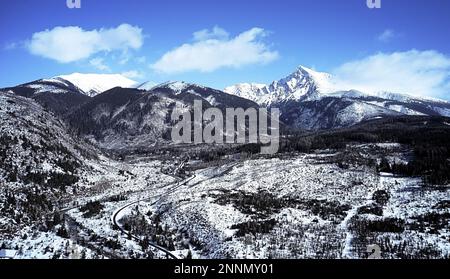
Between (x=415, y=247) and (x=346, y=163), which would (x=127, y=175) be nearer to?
(x=346, y=163)

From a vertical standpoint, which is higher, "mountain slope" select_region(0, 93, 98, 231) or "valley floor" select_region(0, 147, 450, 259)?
"mountain slope" select_region(0, 93, 98, 231)

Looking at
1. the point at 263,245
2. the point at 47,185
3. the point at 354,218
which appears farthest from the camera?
the point at 47,185

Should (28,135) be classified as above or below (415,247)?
above

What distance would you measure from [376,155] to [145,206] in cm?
6864

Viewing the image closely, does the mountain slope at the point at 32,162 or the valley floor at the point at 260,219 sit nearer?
the valley floor at the point at 260,219

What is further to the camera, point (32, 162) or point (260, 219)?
point (32, 162)

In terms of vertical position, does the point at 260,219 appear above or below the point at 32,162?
below

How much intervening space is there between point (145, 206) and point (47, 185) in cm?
2172

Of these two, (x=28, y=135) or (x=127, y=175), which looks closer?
(x=28, y=135)

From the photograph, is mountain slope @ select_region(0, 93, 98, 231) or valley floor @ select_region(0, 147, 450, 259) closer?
valley floor @ select_region(0, 147, 450, 259)

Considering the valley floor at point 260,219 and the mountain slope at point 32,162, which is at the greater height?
the mountain slope at point 32,162
